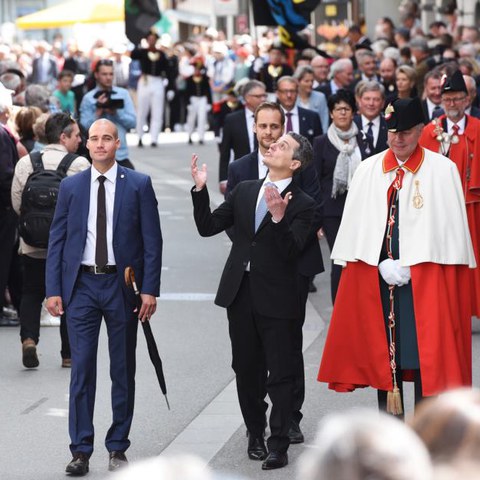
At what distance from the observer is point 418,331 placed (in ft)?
23.4

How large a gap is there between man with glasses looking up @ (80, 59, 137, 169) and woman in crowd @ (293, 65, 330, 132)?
208cm

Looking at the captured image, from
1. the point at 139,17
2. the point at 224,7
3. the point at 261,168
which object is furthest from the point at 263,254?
the point at 224,7

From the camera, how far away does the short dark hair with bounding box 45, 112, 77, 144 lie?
948 centimetres

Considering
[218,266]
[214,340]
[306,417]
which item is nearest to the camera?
[306,417]

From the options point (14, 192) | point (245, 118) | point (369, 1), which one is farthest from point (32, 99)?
point (369, 1)

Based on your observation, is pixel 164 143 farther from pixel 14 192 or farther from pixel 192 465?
pixel 192 465

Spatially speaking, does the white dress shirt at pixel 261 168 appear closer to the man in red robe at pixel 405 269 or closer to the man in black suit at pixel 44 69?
the man in red robe at pixel 405 269

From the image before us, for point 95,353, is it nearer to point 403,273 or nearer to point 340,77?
point 403,273

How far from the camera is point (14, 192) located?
988 cm

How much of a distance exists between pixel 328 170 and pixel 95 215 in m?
3.96

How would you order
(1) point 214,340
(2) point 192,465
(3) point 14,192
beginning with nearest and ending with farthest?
(2) point 192,465 → (3) point 14,192 → (1) point 214,340

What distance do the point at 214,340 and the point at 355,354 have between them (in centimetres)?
353

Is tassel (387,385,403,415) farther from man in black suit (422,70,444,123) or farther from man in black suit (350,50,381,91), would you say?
man in black suit (350,50,381,91)

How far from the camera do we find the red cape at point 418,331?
7.08m
